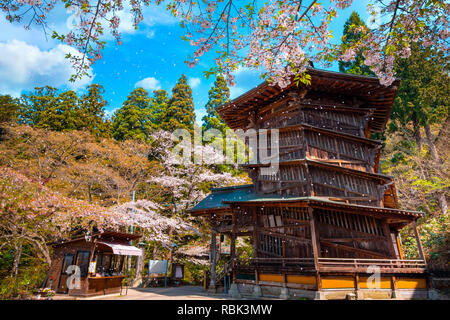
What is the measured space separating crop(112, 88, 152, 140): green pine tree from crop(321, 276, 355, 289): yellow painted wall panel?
22.6m

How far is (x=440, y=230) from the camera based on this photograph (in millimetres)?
15273

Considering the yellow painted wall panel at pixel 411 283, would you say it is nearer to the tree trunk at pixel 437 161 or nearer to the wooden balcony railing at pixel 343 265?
the wooden balcony railing at pixel 343 265

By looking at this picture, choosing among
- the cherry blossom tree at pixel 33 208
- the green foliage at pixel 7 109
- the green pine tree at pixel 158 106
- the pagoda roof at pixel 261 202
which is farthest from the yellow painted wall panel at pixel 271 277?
the green foliage at pixel 7 109

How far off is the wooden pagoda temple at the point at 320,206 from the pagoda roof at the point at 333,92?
0.17 feet

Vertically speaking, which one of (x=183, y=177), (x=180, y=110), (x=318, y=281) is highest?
(x=180, y=110)

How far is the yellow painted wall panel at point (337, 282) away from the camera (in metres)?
9.68

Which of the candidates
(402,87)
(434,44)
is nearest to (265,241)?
(434,44)

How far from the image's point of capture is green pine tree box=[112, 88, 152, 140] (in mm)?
28680

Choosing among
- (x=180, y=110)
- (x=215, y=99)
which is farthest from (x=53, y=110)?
(x=215, y=99)

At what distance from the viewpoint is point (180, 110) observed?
93.1 feet

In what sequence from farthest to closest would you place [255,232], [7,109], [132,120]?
[132,120] < [7,109] < [255,232]

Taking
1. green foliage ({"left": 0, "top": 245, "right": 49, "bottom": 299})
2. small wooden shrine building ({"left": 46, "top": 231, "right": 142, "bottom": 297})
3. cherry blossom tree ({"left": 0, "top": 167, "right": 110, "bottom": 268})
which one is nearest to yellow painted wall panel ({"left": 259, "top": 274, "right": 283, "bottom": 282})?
small wooden shrine building ({"left": 46, "top": 231, "right": 142, "bottom": 297})

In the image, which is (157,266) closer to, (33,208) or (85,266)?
(85,266)

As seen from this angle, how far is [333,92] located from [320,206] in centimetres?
669
